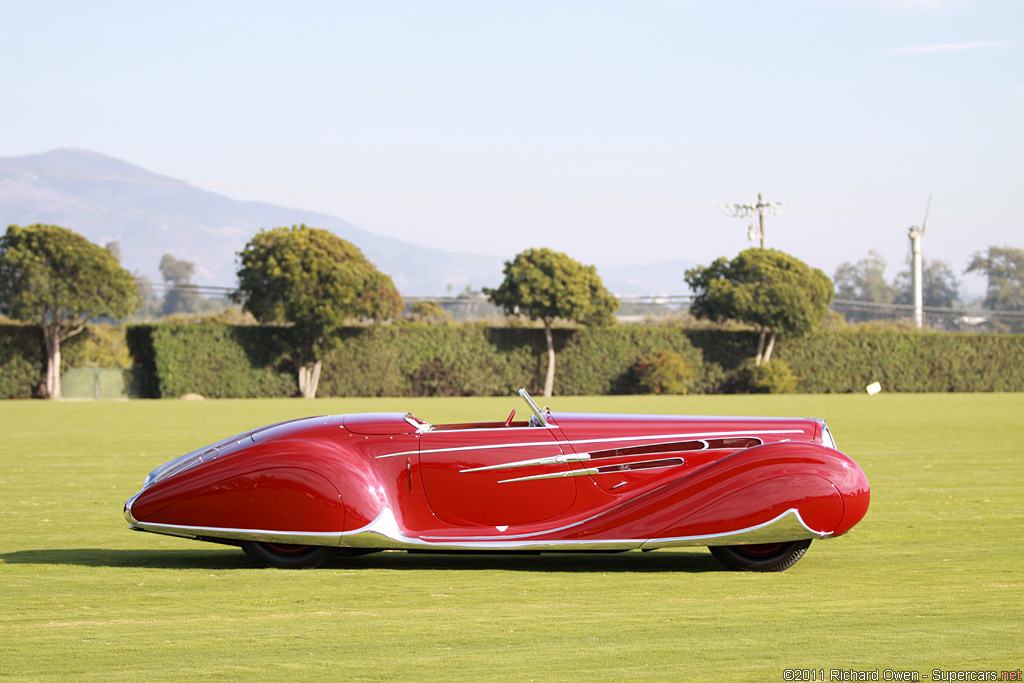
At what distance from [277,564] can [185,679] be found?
264 centimetres

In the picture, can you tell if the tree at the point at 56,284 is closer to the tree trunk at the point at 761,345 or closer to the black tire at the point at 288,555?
the tree trunk at the point at 761,345

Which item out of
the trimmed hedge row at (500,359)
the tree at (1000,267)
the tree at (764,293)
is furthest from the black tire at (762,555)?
the tree at (1000,267)

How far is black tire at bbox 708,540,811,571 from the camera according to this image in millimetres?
6707

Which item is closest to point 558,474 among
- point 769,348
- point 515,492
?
point 515,492

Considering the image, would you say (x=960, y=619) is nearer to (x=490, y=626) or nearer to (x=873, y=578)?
(x=873, y=578)

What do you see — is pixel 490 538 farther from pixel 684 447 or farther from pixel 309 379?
pixel 309 379

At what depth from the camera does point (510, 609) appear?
5504 mm

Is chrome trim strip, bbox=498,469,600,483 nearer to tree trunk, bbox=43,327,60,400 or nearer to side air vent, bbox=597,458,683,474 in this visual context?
side air vent, bbox=597,458,683,474

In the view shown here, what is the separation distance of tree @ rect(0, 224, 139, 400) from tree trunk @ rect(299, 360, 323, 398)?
23.9 ft

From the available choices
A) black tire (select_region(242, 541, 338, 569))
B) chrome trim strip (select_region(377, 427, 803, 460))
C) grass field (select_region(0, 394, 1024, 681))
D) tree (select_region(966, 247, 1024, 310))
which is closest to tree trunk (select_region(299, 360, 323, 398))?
grass field (select_region(0, 394, 1024, 681))

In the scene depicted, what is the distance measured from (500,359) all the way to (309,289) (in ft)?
29.1

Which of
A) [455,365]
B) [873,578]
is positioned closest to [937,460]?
[873,578]

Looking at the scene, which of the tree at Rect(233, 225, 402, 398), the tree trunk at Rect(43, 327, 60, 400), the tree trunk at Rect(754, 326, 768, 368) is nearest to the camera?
the tree trunk at Rect(43, 327, 60, 400)

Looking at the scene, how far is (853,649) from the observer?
Result: 14.9ft
